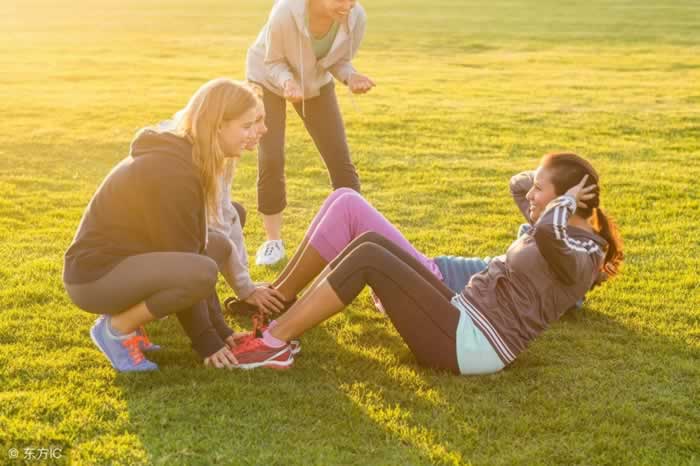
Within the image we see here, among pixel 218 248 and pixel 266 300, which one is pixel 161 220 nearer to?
pixel 218 248

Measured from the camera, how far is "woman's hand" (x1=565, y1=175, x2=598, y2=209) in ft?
16.1

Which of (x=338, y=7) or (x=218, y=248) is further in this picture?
(x=338, y=7)

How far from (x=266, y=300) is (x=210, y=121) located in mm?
1316

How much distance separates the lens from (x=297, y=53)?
6926 mm

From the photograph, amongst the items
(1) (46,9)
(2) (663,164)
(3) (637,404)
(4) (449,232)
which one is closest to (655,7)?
(1) (46,9)

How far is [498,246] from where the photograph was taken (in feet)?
25.8

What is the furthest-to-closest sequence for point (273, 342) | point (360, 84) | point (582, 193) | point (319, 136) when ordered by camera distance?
point (319, 136) < point (360, 84) < point (273, 342) < point (582, 193)

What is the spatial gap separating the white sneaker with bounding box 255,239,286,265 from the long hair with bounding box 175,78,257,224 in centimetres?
258

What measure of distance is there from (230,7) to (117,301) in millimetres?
52986

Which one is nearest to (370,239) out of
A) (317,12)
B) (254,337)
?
(254,337)

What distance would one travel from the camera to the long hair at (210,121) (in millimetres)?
4707

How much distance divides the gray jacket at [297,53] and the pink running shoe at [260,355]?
7.96 ft

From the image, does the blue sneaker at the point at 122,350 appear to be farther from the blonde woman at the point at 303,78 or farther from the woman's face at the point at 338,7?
the woman's face at the point at 338,7

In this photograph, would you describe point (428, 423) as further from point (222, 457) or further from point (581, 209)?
point (581, 209)
